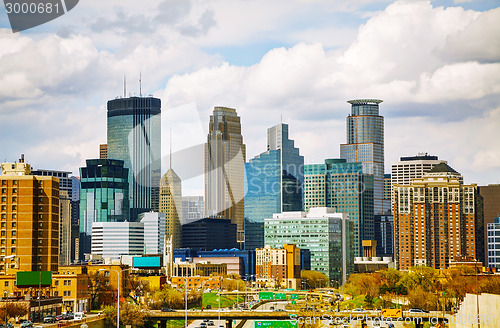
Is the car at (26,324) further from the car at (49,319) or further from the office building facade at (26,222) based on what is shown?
the office building facade at (26,222)

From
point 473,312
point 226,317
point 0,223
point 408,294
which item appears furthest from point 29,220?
point 473,312

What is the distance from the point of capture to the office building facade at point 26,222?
180 meters

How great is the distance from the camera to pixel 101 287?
7352 inches

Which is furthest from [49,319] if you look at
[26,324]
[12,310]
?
[26,324]

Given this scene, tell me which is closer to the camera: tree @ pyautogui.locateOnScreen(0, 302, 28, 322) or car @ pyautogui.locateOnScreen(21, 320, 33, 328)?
car @ pyautogui.locateOnScreen(21, 320, 33, 328)

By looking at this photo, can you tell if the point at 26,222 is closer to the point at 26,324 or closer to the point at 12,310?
the point at 12,310

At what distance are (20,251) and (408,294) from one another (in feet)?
264

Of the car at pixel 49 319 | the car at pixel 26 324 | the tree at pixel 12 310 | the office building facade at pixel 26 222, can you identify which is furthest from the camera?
the office building facade at pixel 26 222

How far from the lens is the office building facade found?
180 meters

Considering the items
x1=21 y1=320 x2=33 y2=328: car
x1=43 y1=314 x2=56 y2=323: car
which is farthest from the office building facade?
x1=21 y1=320 x2=33 y2=328: car

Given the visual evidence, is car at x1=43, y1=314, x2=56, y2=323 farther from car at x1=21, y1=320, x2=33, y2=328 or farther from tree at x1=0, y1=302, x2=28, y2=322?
tree at x1=0, y1=302, x2=28, y2=322

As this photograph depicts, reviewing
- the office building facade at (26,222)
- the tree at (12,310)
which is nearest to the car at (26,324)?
the tree at (12,310)

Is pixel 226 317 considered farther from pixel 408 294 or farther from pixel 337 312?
pixel 408 294

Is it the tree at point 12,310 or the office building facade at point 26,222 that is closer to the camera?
the tree at point 12,310
